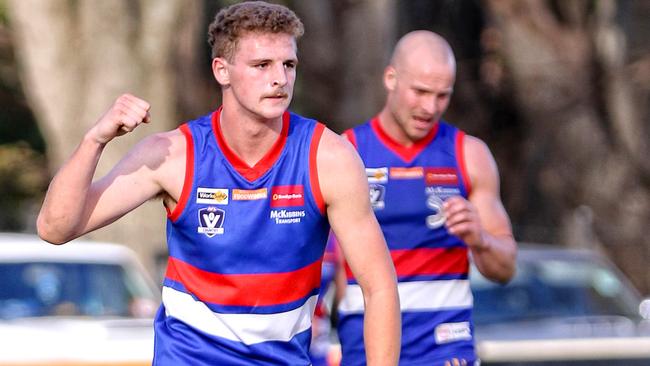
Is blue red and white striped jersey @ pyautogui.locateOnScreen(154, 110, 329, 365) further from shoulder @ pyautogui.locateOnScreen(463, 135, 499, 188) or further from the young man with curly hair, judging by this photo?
shoulder @ pyautogui.locateOnScreen(463, 135, 499, 188)

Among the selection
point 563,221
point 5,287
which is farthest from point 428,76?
point 563,221

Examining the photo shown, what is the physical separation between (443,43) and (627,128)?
13581 millimetres

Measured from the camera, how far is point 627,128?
69.1 feet

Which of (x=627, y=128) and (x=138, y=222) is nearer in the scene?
(x=138, y=222)

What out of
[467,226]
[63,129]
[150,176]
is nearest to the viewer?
[150,176]

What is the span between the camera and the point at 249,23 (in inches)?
224

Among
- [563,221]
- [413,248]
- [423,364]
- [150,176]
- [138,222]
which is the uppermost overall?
[150,176]

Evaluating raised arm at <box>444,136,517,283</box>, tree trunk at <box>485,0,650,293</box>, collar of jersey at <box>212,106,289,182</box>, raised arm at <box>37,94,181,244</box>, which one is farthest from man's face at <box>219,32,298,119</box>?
tree trunk at <box>485,0,650,293</box>

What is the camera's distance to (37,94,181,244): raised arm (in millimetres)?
5473

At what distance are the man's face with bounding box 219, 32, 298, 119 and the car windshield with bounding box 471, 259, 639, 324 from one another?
20.1 ft

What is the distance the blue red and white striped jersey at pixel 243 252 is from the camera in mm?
5723

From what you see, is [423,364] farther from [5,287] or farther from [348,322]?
[5,287]

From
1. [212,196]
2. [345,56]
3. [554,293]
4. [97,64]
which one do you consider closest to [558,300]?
[554,293]

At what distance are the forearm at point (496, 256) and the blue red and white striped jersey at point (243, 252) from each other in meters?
1.50
